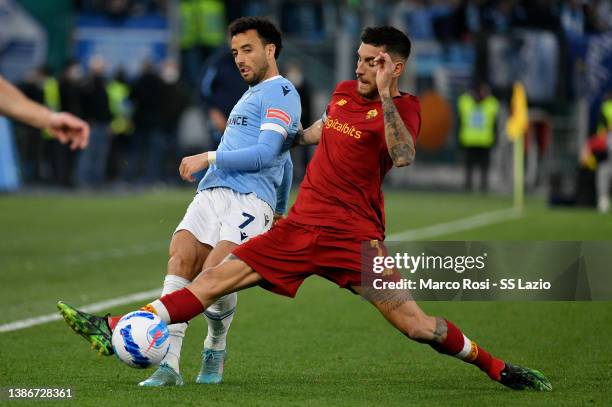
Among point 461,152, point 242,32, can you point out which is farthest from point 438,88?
point 242,32

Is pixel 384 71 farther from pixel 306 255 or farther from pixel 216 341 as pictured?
pixel 216 341

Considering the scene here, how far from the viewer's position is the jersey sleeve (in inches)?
301

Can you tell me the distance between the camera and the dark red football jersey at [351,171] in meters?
7.34

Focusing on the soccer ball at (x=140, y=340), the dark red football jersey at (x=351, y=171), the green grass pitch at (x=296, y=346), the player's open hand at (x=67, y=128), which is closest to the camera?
the player's open hand at (x=67, y=128)

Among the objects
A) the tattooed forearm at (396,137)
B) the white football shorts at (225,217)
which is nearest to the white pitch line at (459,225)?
the white football shorts at (225,217)

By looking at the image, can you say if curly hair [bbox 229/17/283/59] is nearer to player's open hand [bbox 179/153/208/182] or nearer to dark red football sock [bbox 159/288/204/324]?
player's open hand [bbox 179/153/208/182]


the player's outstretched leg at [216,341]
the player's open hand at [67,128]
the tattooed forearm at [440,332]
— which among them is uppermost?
the player's open hand at [67,128]

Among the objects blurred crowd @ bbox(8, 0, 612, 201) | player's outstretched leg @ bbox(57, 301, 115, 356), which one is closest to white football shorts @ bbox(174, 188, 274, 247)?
player's outstretched leg @ bbox(57, 301, 115, 356)

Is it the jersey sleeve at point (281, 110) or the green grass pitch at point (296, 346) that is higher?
the jersey sleeve at point (281, 110)

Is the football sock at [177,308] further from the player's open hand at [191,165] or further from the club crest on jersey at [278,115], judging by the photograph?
the club crest on jersey at [278,115]

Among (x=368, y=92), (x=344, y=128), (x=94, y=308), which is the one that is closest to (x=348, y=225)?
(x=344, y=128)

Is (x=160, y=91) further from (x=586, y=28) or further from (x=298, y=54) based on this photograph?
(x=586, y=28)

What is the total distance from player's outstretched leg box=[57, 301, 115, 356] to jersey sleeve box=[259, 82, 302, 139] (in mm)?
1409

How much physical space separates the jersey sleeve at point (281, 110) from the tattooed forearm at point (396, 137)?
2.42 feet
